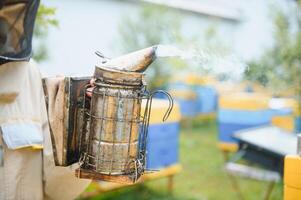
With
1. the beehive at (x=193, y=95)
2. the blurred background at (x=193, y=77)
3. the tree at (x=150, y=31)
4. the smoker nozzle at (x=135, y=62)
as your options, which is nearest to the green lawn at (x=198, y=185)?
the blurred background at (x=193, y=77)

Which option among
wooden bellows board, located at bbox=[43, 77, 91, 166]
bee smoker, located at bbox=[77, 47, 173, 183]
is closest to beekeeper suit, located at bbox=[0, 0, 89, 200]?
wooden bellows board, located at bbox=[43, 77, 91, 166]

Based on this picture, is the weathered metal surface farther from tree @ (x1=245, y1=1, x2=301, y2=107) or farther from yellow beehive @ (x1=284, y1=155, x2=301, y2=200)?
tree @ (x1=245, y1=1, x2=301, y2=107)

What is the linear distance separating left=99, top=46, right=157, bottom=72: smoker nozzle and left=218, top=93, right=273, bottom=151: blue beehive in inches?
144

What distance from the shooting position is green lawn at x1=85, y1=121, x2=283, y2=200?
3857 mm

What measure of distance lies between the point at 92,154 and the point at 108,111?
5.5 inches

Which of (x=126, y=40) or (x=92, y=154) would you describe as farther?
(x=126, y=40)

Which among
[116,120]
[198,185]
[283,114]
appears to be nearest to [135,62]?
[116,120]

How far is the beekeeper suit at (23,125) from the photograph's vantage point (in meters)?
1.38

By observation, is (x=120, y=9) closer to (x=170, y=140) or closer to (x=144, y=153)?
(x=170, y=140)

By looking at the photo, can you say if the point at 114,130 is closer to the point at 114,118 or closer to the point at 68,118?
the point at 114,118

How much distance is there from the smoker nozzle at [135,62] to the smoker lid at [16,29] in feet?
1.39

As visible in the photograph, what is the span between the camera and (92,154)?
1.12 m

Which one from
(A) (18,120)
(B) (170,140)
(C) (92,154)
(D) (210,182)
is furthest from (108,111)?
(D) (210,182)

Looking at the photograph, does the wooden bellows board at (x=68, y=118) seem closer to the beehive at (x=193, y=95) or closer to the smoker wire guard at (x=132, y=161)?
the smoker wire guard at (x=132, y=161)
